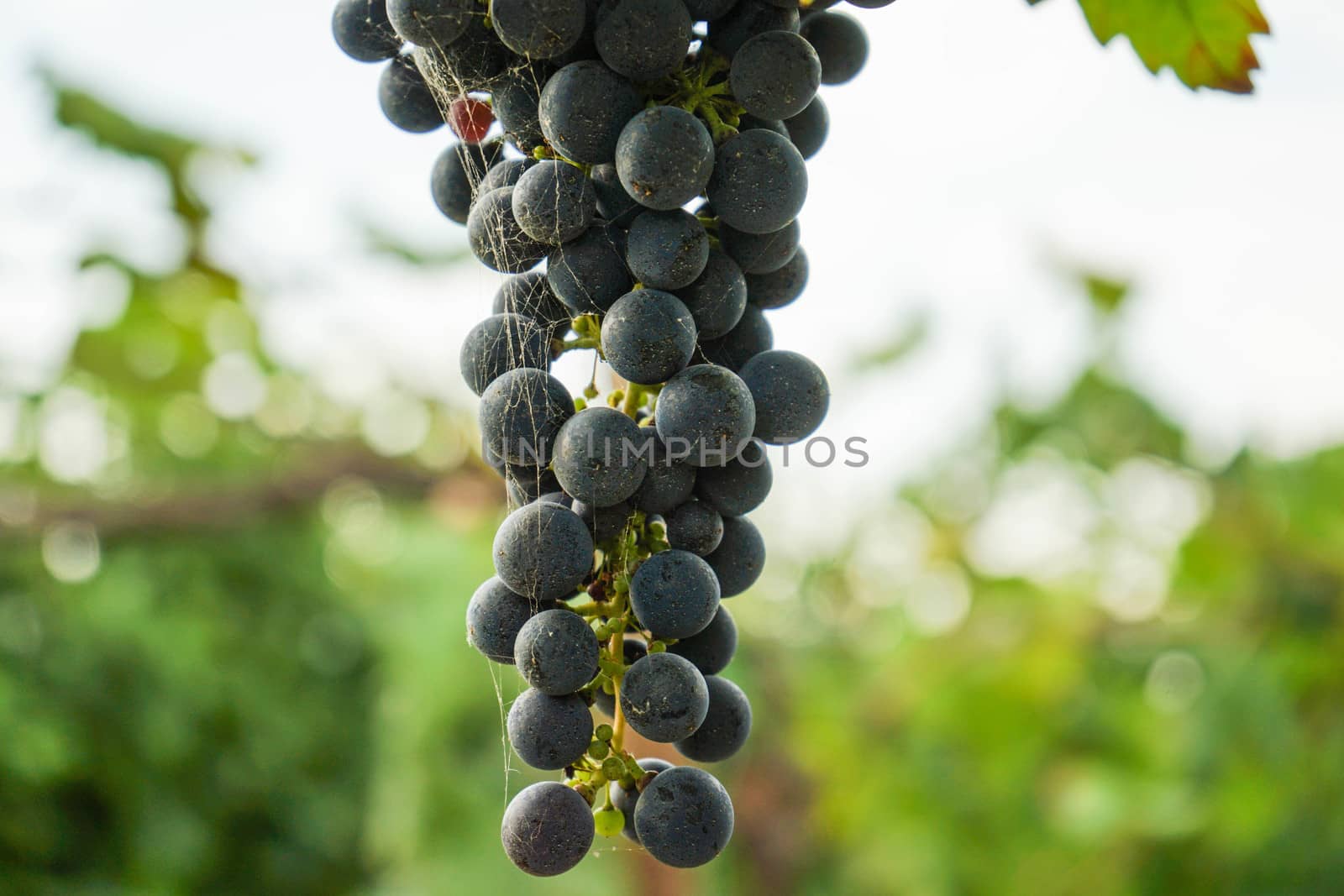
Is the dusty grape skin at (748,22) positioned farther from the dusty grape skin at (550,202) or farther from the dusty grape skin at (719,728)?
the dusty grape skin at (719,728)

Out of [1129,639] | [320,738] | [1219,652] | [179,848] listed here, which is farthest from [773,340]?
[320,738]

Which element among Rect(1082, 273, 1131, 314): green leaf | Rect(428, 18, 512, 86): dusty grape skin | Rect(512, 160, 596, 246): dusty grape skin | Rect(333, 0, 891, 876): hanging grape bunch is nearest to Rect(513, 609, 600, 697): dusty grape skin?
Rect(333, 0, 891, 876): hanging grape bunch

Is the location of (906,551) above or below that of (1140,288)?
below

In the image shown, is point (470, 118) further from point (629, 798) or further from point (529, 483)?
point (629, 798)

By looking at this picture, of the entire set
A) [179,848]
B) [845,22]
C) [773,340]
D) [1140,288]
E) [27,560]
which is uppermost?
[1140,288]

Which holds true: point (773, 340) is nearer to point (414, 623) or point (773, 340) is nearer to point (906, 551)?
point (414, 623)

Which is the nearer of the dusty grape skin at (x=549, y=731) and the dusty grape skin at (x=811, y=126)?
the dusty grape skin at (x=549, y=731)

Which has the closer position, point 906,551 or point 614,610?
point 614,610

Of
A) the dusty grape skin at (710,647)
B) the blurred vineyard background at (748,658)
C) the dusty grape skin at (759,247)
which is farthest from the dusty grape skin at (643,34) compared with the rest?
Result: the blurred vineyard background at (748,658)
